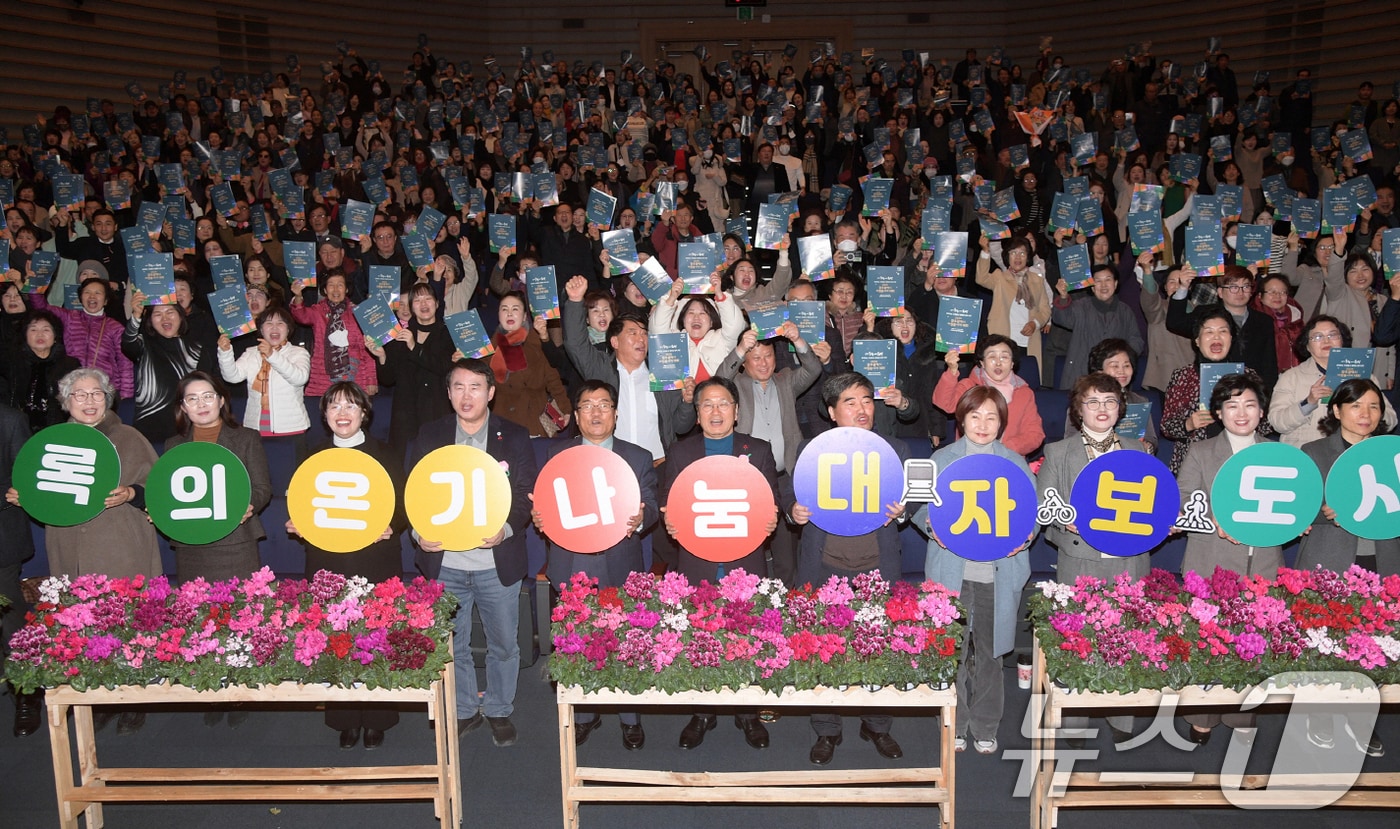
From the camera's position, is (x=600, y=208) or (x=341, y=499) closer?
(x=341, y=499)

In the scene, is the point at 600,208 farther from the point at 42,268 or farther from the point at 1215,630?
the point at 1215,630

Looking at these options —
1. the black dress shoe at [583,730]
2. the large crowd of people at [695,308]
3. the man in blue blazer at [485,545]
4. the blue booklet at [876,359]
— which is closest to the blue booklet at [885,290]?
the large crowd of people at [695,308]

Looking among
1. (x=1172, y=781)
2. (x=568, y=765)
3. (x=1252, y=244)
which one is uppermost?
(x=1252, y=244)

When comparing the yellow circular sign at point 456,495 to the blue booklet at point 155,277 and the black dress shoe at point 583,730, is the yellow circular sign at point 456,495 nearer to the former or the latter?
the black dress shoe at point 583,730

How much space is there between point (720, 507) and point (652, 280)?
7.51ft

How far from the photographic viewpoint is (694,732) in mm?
4527

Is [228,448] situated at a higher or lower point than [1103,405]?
lower

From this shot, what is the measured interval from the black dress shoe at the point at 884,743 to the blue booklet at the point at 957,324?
1.90m

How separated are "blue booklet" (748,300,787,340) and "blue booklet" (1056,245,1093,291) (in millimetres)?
2723

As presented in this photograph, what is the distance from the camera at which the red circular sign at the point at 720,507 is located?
12.4 feet

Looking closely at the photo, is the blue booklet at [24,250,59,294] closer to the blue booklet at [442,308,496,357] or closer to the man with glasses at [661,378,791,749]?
the blue booklet at [442,308,496,357]

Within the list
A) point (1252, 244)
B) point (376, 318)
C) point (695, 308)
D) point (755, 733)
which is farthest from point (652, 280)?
point (1252, 244)

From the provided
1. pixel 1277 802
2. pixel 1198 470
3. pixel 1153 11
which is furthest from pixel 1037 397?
pixel 1153 11

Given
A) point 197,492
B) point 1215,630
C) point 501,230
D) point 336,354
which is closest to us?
point 1215,630
